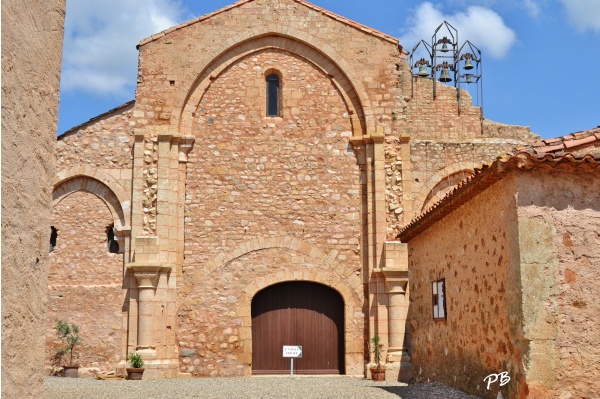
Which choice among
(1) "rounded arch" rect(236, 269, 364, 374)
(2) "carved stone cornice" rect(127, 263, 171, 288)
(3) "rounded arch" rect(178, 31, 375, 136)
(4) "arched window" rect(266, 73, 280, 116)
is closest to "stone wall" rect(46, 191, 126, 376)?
(2) "carved stone cornice" rect(127, 263, 171, 288)

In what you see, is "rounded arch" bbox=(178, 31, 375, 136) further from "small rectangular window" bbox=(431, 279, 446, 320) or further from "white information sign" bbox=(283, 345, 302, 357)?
"small rectangular window" bbox=(431, 279, 446, 320)

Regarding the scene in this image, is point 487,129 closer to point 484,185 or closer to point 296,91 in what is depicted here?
point 296,91

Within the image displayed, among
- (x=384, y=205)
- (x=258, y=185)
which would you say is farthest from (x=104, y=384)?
(x=384, y=205)

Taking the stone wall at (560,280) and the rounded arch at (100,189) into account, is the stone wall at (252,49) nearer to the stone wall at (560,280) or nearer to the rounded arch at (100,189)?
the rounded arch at (100,189)

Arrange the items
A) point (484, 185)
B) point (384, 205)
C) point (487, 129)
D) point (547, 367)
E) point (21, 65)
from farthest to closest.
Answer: point (487, 129), point (384, 205), point (484, 185), point (547, 367), point (21, 65)

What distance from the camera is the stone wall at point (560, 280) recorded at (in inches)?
310

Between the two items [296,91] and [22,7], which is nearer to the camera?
[22,7]

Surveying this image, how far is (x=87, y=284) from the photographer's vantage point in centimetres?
1686

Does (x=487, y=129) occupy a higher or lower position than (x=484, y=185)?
higher

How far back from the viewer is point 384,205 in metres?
17.1

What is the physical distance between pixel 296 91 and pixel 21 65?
1334cm

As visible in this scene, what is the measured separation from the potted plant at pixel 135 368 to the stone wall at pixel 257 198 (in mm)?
1106

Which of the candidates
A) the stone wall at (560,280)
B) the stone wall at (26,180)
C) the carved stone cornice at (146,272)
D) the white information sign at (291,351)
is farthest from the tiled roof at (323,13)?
the stone wall at (26,180)

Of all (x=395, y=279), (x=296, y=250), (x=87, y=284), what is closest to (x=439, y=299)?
(x=395, y=279)
